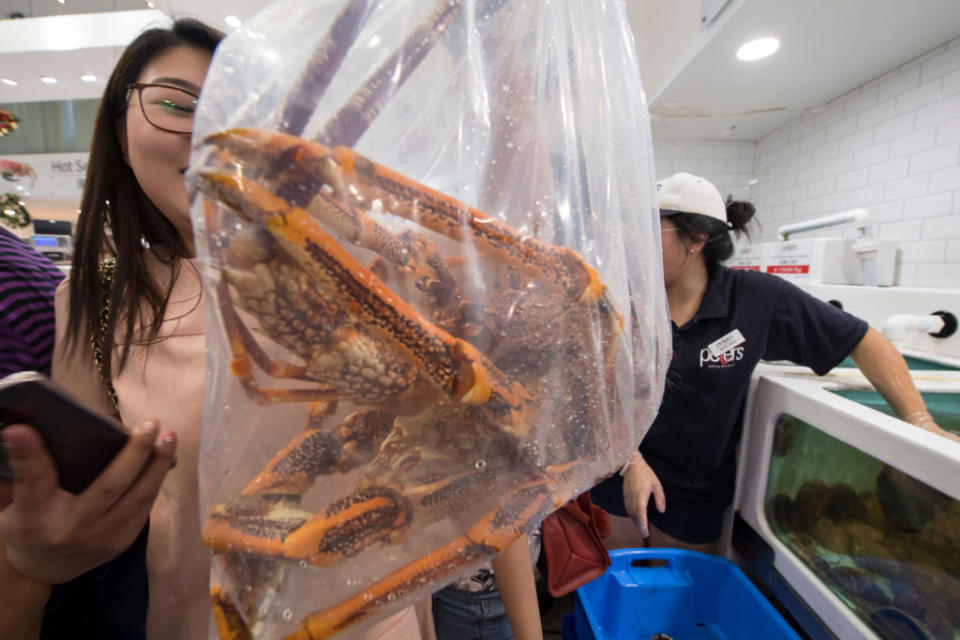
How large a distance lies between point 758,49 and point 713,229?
151 cm

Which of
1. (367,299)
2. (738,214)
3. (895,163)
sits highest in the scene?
(895,163)

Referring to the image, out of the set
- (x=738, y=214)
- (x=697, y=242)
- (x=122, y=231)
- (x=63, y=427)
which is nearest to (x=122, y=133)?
(x=122, y=231)

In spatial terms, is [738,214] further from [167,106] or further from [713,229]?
[167,106]

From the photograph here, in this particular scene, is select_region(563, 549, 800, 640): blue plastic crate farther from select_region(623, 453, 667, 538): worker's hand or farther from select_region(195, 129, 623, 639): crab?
select_region(195, 129, 623, 639): crab

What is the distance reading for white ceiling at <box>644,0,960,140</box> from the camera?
5.11ft

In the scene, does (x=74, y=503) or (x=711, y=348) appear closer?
(x=74, y=503)

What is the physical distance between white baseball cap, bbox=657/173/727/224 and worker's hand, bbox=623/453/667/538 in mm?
563

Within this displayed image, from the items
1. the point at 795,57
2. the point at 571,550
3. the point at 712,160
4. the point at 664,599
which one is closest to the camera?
the point at 571,550

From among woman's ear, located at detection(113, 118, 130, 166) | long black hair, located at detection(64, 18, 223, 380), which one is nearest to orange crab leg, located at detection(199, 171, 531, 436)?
long black hair, located at detection(64, 18, 223, 380)

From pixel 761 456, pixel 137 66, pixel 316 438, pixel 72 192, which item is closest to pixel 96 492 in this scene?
pixel 316 438

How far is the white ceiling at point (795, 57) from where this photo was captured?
1557 millimetres

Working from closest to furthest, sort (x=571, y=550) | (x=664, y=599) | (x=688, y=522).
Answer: (x=571, y=550)
(x=664, y=599)
(x=688, y=522)

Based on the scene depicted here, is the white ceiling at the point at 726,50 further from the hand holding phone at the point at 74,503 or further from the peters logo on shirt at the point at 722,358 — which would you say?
the hand holding phone at the point at 74,503

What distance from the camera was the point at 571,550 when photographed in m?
0.64
